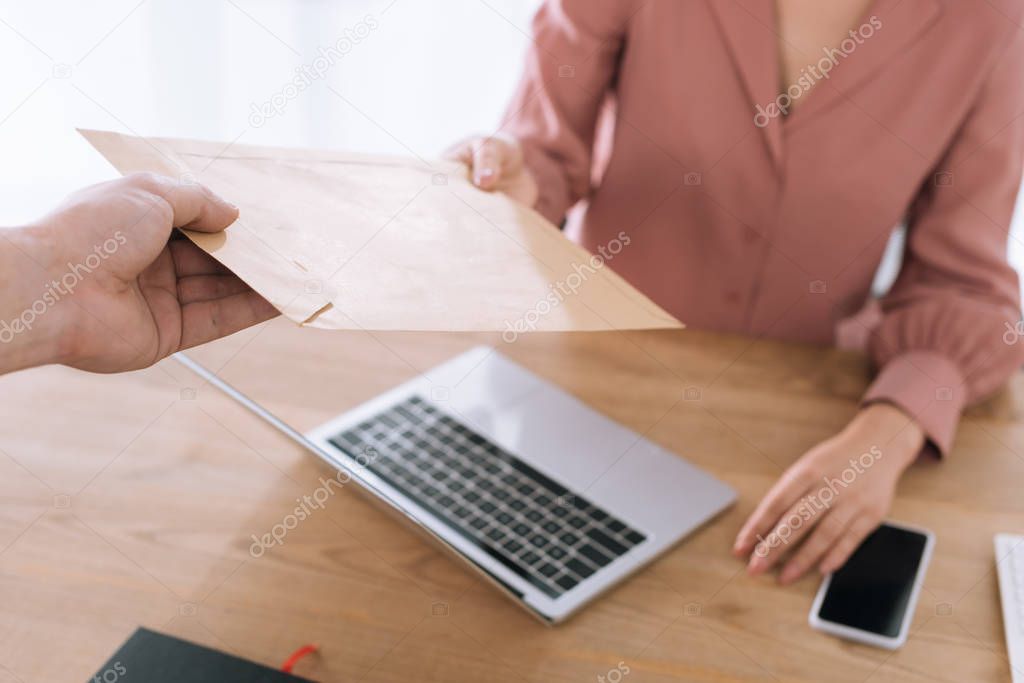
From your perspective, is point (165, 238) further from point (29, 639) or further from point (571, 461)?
point (571, 461)

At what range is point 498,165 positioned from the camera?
1111 millimetres

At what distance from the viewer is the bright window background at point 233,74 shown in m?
2.58

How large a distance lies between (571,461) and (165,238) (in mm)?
489

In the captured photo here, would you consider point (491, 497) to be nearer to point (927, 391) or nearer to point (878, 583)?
point (878, 583)

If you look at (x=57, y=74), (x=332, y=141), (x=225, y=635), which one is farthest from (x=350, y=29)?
(x=225, y=635)

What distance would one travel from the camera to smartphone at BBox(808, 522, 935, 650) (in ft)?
2.87

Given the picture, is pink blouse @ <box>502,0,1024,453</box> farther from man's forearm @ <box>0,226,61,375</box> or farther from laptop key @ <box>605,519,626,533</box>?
man's forearm @ <box>0,226,61,375</box>

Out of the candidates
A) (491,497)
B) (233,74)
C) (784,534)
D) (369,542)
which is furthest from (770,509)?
(233,74)

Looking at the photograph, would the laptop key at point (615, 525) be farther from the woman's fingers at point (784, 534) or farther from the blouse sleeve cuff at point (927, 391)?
the blouse sleeve cuff at point (927, 391)

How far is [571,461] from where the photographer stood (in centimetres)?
105

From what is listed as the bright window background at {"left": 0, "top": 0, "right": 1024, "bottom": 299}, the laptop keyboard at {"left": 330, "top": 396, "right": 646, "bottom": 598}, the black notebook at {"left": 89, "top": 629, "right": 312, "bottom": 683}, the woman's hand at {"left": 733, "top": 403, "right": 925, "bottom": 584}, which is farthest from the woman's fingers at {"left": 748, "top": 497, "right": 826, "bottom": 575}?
the bright window background at {"left": 0, "top": 0, "right": 1024, "bottom": 299}

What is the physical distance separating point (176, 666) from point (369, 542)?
22 centimetres

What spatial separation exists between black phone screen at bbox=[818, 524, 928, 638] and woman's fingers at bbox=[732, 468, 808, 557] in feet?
0.27

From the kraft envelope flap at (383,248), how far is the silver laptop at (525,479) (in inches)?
7.6
